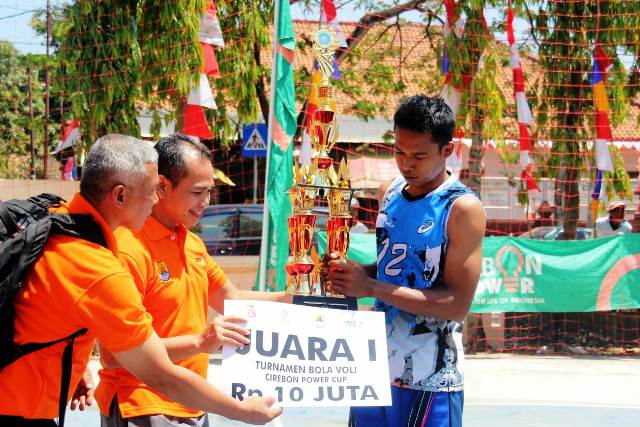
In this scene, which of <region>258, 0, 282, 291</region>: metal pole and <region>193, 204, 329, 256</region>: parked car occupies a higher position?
<region>258, 0, 282, 291</region>: metal pole

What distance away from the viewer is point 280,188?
856 centimetres

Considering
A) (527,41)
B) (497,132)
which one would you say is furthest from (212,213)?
(527,41)

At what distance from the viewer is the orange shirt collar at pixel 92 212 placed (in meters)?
2.75

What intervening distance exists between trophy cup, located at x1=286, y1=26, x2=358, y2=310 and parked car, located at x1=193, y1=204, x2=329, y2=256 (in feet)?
26.1

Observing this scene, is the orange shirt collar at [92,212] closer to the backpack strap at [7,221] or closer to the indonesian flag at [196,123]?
the backpack strap at [7,221]

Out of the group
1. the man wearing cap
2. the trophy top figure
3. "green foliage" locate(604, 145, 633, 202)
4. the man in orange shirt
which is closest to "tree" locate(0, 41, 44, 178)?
"green foliage" locate(604, 145, 633, 202)

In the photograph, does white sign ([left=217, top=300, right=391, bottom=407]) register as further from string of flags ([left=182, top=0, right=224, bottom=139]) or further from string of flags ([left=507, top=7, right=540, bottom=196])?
string of flags ([left=507, top=7, right=540, bottom=196])

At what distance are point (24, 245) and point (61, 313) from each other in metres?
0.22

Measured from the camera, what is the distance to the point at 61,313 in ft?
8.62

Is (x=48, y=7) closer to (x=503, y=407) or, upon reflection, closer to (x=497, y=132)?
(x=497, y=132)

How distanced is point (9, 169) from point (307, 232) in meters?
23.3

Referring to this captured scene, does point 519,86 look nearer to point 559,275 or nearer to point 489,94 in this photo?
point 489,94

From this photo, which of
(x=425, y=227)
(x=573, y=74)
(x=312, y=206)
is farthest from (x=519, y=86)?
(x=425, y=227)

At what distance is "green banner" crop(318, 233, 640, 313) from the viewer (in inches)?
415
